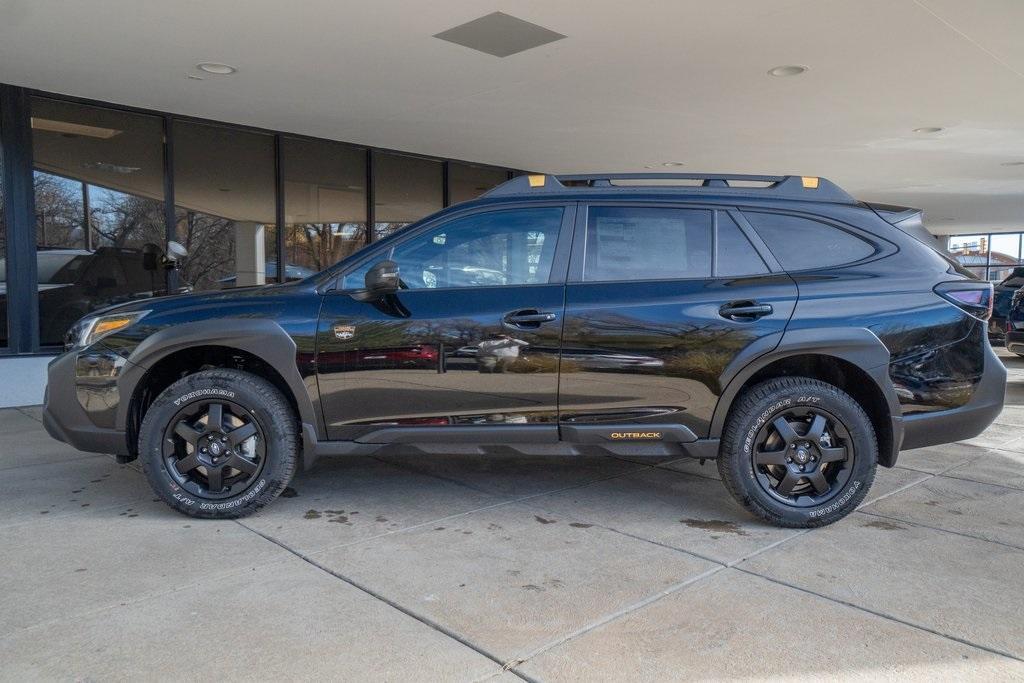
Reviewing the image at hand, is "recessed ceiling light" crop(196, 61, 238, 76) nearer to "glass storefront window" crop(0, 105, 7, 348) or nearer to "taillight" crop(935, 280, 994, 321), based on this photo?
"glass storefront window" crop(0, 105, 7, 348)

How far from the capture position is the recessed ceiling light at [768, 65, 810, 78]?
7.01 metres

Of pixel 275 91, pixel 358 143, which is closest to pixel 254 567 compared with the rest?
pixel 275 91

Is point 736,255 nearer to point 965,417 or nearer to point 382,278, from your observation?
point 965,417

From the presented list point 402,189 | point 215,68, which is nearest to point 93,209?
point 215,68

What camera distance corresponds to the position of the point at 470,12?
571 centimetres

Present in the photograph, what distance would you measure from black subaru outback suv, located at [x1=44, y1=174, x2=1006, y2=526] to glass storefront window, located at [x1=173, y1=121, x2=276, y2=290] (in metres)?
5.24

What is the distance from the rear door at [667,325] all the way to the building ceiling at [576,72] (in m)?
2.60

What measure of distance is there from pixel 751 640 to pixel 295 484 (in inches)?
120

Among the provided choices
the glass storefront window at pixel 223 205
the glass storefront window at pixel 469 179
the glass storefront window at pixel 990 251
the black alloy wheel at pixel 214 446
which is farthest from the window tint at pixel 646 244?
the glass storefront window at pixel 990 251

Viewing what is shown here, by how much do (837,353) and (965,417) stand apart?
0.78 metres

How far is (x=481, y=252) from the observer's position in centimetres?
405

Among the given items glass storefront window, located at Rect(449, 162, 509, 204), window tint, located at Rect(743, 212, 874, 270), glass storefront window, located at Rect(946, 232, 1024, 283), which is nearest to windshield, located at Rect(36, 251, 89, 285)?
glass storefront window, located at Rect(449, 162, 509, 204)

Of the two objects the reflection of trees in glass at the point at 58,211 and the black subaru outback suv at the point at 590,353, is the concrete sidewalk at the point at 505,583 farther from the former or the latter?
the reflection of trees in glass at the point at 58,211

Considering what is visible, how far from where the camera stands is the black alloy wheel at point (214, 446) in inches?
153
